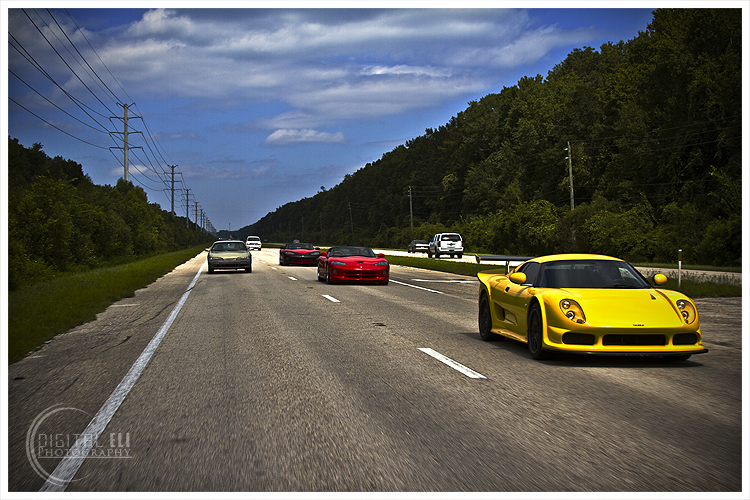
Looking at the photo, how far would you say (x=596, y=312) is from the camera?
788 cm

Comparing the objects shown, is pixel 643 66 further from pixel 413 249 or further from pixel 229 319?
pixel 229 319

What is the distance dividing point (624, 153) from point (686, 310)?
54.2 metres

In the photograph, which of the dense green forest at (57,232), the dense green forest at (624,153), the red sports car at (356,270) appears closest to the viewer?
the red sports car at (356,270)

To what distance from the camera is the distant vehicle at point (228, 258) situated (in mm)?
32031

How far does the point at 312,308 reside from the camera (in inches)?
595

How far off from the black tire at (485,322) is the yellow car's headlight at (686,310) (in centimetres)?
277

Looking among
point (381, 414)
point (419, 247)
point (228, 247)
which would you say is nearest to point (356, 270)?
point (228, 247)

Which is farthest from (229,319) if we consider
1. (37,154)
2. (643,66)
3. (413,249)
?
(37,154)

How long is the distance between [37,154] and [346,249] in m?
83.9

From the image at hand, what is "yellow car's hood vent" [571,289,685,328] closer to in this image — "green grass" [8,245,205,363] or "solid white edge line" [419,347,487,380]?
"solid white edge line" [419,347,487,380]

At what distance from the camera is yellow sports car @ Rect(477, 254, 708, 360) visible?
773 cm

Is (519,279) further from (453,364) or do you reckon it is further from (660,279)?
(660,279)

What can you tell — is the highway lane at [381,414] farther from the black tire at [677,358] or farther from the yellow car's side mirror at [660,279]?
the yellow car's side mirror at [660,279]

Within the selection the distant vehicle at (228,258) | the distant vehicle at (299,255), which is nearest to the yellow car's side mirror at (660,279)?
the distant vehicle at (228,258)
